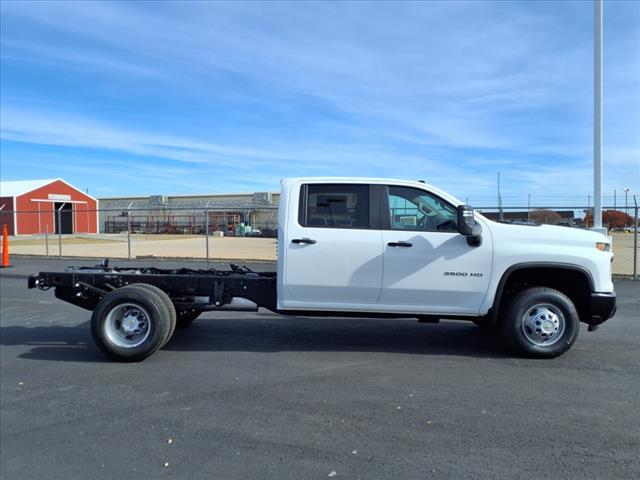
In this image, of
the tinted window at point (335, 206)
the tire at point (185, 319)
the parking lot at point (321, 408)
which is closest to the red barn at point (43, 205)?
the tire at point (185, 319)

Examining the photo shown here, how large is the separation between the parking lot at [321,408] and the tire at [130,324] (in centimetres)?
19

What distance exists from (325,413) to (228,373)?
154 cm

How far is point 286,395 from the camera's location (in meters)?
4.91

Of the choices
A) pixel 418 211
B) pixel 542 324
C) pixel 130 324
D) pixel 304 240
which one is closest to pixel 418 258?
pixel 418 211

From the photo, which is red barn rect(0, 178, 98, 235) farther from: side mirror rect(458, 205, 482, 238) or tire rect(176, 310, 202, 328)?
side mirror rect(458, 205, 482, 238)

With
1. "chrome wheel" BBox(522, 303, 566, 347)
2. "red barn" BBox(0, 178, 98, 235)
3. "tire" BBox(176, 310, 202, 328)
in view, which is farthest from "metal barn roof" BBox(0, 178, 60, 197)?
"chrome wheel" BBox(522, 303, 566, 347)

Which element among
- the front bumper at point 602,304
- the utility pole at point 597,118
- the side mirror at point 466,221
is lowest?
the front bumper at point 602,304

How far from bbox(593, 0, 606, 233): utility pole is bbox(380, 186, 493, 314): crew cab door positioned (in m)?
8.10

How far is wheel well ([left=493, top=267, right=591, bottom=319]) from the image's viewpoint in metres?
5.93

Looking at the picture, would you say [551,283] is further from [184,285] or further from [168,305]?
[168,305]

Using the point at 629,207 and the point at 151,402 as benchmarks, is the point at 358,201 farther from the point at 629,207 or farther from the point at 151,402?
the point at 629,207

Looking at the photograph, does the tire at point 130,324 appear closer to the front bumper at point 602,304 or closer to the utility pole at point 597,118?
the front bumper at point 602,304

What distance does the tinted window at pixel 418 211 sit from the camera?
5949mm

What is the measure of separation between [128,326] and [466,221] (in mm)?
3913
